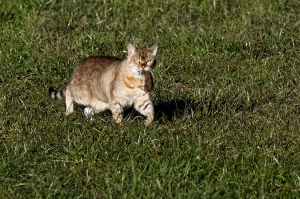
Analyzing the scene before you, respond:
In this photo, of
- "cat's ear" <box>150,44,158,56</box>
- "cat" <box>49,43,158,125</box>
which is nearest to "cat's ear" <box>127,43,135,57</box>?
"cat" <box>49,43,158,125</box>

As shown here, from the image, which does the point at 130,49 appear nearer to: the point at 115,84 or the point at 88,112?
the point at 115,84

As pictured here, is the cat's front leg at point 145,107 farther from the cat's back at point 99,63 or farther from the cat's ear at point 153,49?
the cat's back at point 99,63

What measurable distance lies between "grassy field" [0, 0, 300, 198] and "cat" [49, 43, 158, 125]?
138mm

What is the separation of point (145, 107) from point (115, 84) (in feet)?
1.22

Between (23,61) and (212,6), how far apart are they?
8.89 feet

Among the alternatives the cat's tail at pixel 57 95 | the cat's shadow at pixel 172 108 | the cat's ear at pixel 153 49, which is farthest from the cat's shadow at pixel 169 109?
the cat's tail at pixel 57 95

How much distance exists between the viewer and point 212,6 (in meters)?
10.9

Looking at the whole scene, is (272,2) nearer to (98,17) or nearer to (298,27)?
(298,27)

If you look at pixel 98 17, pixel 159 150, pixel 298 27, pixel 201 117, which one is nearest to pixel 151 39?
pixel 98 17

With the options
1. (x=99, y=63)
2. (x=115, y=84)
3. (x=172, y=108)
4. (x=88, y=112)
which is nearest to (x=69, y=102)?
(x=88, y=112)

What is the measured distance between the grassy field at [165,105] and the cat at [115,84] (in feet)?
0.45

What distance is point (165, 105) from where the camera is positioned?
830cm

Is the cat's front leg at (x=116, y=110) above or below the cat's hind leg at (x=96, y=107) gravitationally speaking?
above

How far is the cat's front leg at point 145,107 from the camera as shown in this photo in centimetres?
764
